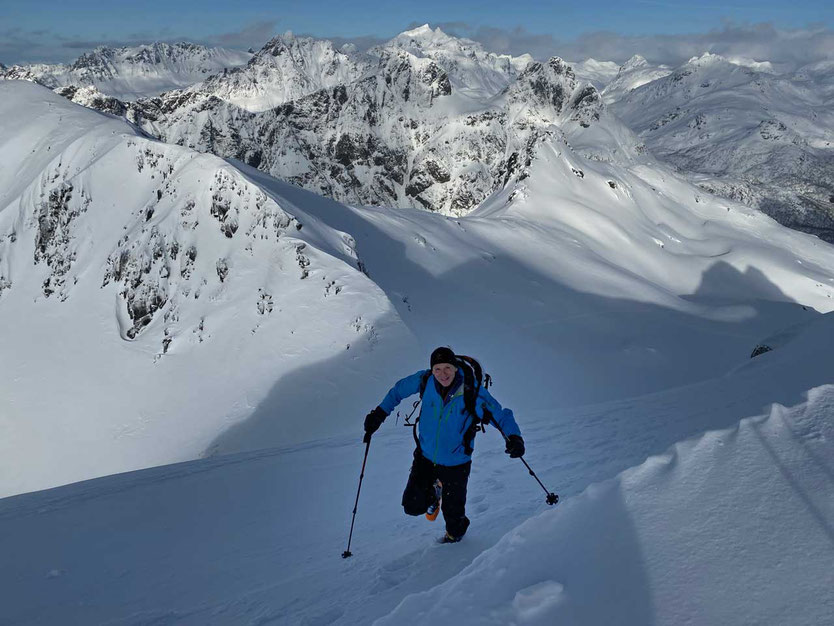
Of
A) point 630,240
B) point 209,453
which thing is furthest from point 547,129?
point 209,453

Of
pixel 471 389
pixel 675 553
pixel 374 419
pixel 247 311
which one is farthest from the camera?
pixel 247 311

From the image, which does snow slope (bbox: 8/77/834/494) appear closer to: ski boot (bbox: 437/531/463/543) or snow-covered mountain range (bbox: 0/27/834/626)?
snow-covered mountain range (bbox: 0/27/834/626)

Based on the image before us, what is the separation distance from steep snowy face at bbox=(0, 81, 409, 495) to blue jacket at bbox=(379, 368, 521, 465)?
12495mm

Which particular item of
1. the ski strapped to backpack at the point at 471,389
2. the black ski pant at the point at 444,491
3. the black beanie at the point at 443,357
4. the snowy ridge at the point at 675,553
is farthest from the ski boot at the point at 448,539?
the black beanie at the point at 443,357

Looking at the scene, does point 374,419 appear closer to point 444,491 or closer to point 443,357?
point 444,491

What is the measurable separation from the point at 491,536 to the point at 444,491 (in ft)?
2.21

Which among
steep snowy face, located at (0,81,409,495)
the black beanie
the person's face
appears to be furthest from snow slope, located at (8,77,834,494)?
the black beanie

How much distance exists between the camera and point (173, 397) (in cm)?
2619

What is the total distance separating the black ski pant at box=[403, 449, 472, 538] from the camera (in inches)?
250

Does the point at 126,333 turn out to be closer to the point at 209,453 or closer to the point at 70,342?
the point at 70,342

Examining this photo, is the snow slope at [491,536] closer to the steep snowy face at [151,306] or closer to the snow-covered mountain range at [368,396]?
the snow-covered mountain range at [368,396]

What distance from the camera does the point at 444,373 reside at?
607 cm

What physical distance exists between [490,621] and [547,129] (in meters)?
72.5

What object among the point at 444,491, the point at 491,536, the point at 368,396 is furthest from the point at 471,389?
the point at 368,396
